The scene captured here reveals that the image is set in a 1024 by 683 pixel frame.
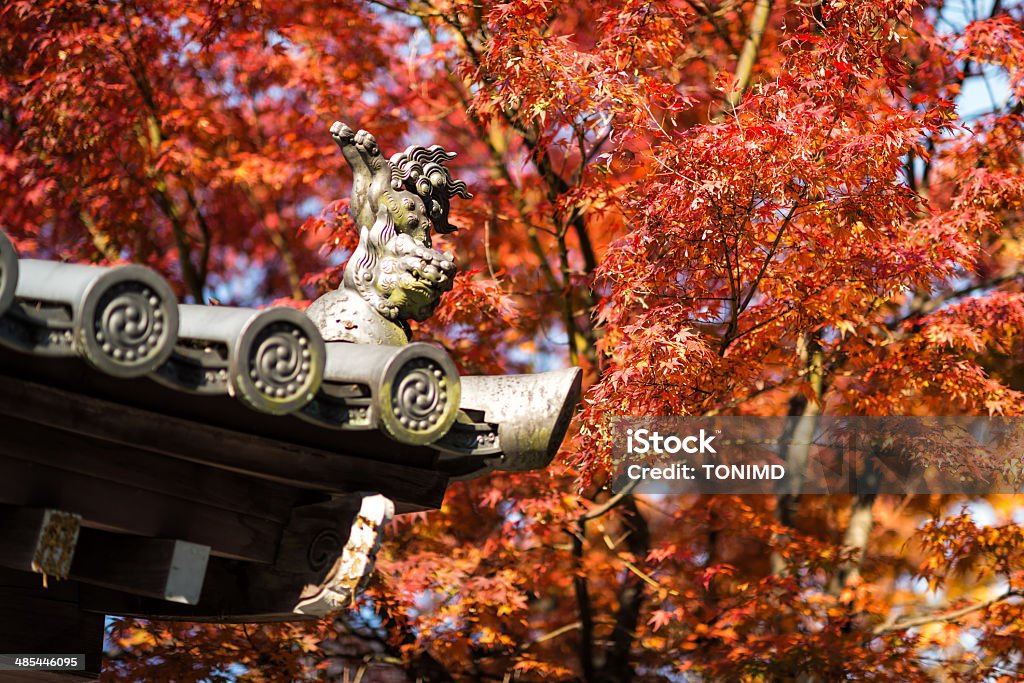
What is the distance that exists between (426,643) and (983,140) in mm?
5918

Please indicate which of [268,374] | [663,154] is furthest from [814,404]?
[268,374]

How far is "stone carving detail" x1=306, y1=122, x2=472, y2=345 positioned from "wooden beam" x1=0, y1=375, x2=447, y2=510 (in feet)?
1.67

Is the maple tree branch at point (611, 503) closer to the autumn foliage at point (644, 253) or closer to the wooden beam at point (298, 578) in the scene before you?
the autumn foliage at point (644, 253)

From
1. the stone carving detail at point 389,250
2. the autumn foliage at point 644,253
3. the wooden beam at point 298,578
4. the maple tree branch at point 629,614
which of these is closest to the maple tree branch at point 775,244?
the autumn foliage at point 644,253

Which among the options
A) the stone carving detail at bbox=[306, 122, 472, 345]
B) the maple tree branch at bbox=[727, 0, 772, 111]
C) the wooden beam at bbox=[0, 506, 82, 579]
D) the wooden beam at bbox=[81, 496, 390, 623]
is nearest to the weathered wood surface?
the wooden beam at bbox=[81, 496, 390, 623]

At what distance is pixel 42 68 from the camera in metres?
10.3

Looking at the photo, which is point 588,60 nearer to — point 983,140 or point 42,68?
point 983,140

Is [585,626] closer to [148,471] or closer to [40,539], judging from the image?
[148,471]

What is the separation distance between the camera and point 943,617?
9.47 m

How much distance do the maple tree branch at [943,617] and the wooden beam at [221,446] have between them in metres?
6.25

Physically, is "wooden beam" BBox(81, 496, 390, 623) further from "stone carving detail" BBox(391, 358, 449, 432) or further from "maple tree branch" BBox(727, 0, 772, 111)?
"maple tree branch" BBox(727, 0, 772, 111)

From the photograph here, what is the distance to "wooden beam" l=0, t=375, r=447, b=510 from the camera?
3.31 m

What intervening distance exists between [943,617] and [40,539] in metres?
7.92

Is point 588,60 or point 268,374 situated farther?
point 588,60
